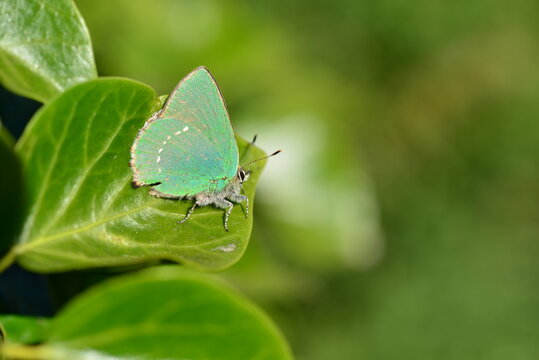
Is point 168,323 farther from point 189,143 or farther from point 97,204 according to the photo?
point 189,143

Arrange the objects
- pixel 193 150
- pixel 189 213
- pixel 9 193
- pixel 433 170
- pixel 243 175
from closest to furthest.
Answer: pixel 9 193, pixel 189 213, pixel 243 175, pixel 193 150, pixel 433 170

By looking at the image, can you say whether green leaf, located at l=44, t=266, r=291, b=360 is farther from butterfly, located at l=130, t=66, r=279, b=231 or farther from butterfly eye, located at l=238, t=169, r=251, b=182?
butterfly eye, located at l=238, t=169, r=251, b=182

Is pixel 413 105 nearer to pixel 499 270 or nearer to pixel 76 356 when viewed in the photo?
pixel 499 270

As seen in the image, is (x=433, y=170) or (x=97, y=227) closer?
(x=97, y=227)

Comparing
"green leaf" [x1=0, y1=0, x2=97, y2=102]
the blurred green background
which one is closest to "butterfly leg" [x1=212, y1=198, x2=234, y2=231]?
"green leaf" [x1=0, y1=0, x2=97, y2=102]

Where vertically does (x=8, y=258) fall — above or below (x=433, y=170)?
above

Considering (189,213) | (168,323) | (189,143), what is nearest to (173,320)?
(168,323)
